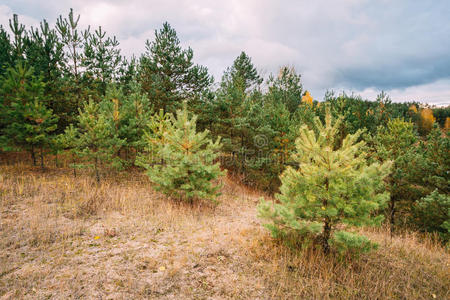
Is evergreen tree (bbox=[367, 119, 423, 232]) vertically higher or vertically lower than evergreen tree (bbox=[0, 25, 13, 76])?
lower

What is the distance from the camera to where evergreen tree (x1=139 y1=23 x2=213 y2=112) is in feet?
46.6

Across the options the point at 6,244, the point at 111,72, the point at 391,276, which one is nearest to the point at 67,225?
the point at 6,244

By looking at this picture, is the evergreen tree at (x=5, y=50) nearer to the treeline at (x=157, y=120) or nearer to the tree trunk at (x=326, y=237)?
the treeline at (x=157, y=120)

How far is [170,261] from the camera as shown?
400 centimetres

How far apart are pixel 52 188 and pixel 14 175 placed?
101 inches

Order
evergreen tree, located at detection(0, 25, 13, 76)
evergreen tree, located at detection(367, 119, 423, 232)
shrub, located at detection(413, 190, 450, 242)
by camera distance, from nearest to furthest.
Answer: shrub, located at detection(413, 190, 450, 242) → evergreen tree, located at detection(367, 119, 423, 232) → evergreen tree, located at detection(0, 25, 13, 76)

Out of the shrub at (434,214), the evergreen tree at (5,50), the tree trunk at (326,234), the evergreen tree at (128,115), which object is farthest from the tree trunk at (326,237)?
the evergreen tree at (5,50)

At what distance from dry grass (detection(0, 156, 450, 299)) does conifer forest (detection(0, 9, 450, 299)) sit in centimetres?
3

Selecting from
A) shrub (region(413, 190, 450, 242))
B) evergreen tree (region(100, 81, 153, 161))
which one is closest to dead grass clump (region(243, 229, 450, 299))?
shrub (region(413, 190, 450, 242))

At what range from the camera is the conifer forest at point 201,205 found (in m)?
3.46

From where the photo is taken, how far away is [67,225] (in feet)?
17.2

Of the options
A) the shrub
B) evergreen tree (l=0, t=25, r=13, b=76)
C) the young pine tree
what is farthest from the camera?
evergreen tree (l=0, t=25, r=13, b=76)

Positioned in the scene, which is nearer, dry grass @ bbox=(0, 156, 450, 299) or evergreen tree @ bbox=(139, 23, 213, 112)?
dry grass @ bbox=(0, 156, 450, 299)

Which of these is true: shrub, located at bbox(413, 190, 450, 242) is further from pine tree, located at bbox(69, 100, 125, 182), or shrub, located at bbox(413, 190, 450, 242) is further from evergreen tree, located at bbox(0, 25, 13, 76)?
evergreen tree, located at bbox(0, 25, 13, 76)
